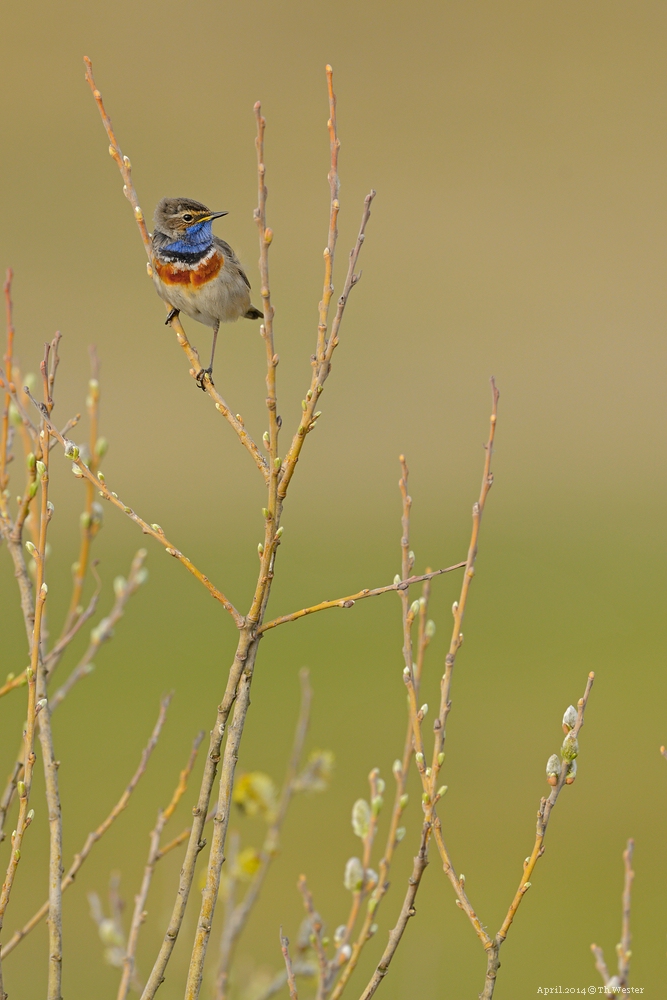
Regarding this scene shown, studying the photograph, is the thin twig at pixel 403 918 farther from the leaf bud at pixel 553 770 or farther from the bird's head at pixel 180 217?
the bird's head at pixel 180 217

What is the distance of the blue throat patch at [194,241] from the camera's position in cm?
358

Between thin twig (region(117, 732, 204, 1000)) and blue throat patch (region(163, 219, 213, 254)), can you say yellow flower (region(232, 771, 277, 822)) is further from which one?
blue throat patch (region(163, 219, 213, 254))

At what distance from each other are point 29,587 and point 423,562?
33.5ft

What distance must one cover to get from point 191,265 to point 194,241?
12cm

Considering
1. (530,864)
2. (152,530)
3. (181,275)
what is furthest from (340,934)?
(181,275)

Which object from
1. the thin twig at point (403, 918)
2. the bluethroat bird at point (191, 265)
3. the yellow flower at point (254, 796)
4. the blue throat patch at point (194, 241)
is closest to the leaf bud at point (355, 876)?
the thin twig at point (403, 918)

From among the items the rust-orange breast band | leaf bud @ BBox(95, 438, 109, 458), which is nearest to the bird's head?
the rust-orange breast band

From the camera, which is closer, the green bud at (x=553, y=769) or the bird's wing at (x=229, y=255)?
the green bud at (x=553, y=769)

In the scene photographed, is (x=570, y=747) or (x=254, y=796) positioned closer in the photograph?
(x=570, y=747)

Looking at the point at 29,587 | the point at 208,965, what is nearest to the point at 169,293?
the point at 29,587

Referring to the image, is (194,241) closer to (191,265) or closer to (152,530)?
(191,265)

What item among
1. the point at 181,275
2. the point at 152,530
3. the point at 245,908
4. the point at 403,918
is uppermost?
the point at 181,275

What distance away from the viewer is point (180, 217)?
3.57 metres

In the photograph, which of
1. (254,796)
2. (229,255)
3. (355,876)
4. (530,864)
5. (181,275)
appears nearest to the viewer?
(530,864)
